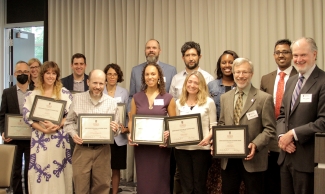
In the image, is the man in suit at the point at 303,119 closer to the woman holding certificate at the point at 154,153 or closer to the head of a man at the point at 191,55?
the woman holding certificate at the point at 154,153

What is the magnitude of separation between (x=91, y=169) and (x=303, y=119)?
7.13 feet

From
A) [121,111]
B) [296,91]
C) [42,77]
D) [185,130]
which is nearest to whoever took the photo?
[296,91]

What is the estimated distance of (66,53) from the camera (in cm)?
656

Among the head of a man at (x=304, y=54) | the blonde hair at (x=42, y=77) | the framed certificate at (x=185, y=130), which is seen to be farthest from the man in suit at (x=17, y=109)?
the head of a man at (x=304, y=54)

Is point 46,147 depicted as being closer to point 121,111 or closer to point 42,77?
point 42,77

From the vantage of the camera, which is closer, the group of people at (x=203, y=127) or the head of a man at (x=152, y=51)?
the group of people at (x=203, y=127)

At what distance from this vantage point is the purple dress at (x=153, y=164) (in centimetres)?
376


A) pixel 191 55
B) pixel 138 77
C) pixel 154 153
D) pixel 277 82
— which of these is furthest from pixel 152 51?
pixel 277 82

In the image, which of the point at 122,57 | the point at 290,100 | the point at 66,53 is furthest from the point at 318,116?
the point at 66,53

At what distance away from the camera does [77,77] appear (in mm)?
4812

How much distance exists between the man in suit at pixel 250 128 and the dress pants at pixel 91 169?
1.28 meters

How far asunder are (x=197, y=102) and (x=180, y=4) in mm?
2586

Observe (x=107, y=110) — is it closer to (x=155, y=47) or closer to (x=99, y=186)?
(x=99, y=186)

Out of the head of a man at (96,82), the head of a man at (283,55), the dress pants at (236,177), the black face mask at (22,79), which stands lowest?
the dress pants at (236,177)
